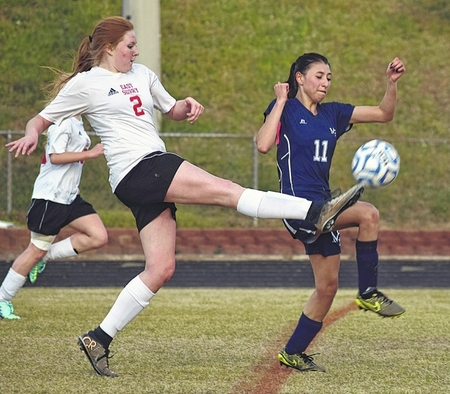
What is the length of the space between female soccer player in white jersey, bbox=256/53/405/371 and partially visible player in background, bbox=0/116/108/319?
2694 millimetres

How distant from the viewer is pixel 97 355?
16.9 ft

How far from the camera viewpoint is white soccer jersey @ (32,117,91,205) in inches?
311

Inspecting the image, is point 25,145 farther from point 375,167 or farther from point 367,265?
point 367,265

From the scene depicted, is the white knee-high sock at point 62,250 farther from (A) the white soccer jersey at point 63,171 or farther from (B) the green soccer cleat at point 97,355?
(B) the green soccer cleat at point 97,355

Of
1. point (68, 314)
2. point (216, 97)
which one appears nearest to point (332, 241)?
point (68, 314)

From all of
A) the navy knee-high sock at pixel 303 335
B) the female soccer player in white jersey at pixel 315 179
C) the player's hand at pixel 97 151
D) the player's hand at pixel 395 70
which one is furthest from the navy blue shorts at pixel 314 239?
the player's hand at pixel 97 151

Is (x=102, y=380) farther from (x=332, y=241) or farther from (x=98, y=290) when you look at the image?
(x=98, y=290)

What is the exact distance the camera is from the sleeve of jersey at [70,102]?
17.4 feet

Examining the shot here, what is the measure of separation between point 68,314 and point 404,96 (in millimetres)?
11576

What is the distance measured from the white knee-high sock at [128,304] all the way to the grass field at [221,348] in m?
0.27

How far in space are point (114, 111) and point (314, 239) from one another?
1317mm

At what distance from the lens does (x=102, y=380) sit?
5.00 m

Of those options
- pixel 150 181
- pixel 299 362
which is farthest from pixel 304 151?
pixel 299 362

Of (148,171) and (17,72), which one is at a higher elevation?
(148,171)
